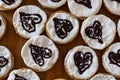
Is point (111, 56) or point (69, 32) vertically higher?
point (69, 32)

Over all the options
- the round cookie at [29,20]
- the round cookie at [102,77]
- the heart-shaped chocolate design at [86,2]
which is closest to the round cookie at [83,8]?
the heart-shaped chocolate design at [86,2]

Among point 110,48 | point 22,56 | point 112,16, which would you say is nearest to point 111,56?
point 110,48

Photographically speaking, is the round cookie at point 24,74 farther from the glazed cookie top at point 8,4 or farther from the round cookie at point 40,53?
the glazed cookie top at point 8,4

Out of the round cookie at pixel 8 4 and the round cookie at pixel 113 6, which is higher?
the round cookie at pixel 8 4

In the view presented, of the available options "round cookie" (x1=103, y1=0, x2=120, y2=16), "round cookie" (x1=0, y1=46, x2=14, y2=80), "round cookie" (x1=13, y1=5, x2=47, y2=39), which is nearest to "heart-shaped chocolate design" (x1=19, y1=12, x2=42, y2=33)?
"round cookie" (x1=13, y1=5, x2=47, y2=39)

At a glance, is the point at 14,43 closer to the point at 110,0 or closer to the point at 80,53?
the point at 80,53

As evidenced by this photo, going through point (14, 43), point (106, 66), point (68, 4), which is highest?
point (68, 4)
